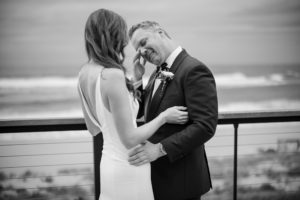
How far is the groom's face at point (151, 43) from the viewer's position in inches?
72.0

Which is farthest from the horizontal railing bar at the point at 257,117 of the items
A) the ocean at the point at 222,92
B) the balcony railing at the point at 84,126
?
the ocean at the point at 222,92

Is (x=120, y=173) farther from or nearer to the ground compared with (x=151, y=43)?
nearer to the ground

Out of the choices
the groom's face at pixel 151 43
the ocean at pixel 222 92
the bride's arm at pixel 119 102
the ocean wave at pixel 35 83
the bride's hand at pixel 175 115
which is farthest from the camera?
the ocean wave at pixel 35 83

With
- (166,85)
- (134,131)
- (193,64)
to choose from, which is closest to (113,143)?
(134,131)

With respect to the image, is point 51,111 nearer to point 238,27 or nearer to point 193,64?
point 238,27

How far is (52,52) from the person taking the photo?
19438 millimetres

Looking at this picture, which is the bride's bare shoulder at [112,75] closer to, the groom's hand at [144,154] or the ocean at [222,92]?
the groom's hand at [144,154]

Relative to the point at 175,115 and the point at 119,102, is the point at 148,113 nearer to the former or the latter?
the point at 175,115

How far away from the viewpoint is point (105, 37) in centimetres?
148

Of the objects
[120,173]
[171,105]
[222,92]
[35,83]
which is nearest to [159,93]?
[171,105]

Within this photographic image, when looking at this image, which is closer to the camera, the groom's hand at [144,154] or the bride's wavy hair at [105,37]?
the bride's wavy hair at [105,37]

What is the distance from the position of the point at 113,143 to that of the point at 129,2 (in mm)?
17935

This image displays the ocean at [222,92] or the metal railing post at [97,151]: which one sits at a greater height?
the metal railing post at [97,151]

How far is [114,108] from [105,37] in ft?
1.05
